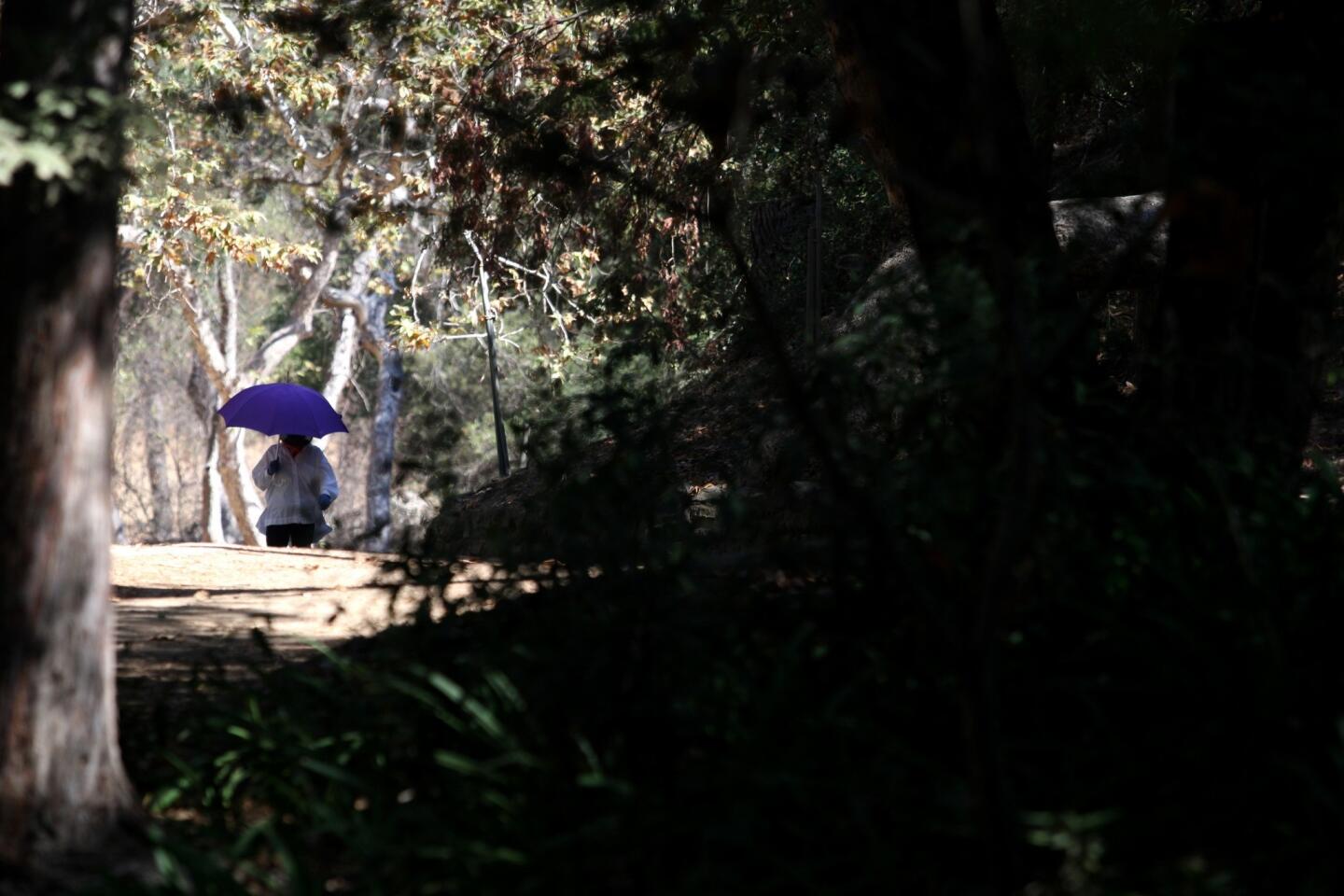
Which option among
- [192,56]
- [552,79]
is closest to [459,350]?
[192,56]

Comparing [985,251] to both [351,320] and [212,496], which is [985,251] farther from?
[212,496]

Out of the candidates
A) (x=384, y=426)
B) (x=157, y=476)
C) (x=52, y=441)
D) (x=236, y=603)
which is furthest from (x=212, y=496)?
(x=52, y=441)

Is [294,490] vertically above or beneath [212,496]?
beneath

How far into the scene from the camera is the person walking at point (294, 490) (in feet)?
39.8

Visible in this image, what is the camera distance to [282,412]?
11.9m

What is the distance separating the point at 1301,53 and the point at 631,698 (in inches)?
137

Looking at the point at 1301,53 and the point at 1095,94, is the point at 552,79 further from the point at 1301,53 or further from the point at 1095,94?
the point at 1301,53

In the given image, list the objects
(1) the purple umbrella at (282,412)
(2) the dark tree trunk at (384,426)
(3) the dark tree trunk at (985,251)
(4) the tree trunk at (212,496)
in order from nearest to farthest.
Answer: (3) the dark tree trunk at (985,251)
(1) the purple umbrella at (282,412)
(2) the dark tree trunk at (384,426)
(4) the tree trunk at (212,496)

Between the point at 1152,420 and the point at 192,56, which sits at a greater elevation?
the point at 192,56

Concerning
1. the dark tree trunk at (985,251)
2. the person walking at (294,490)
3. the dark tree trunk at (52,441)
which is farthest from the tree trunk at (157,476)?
the dark tree trunk at (52,441)

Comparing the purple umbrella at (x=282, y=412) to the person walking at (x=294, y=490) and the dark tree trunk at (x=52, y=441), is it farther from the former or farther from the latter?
the dark tree trunk at (x=52, y=441)

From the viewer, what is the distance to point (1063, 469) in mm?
3713

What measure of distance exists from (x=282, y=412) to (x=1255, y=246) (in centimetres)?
862

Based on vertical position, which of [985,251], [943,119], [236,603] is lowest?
[236,603]
